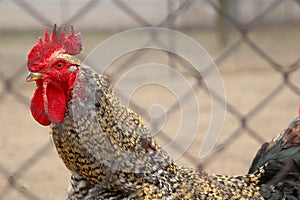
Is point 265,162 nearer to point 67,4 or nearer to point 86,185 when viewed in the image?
point 86,185

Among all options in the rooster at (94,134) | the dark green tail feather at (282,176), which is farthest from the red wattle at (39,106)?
the dark green tail feather at (282,176)

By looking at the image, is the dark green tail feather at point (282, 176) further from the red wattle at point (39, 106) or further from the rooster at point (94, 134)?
the red wattle at point (39, 106)

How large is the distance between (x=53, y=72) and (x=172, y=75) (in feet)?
17.7

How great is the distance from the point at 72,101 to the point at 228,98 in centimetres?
479

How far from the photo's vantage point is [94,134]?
6.01ft

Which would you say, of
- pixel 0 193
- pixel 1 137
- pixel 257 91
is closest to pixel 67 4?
pixel 257 91

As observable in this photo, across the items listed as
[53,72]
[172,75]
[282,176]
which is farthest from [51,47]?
[172,75]

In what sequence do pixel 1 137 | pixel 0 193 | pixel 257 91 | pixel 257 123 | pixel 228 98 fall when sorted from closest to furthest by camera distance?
pixel 0 193, pixel 1 137, pixel 257 123, pixel 228 98, pixel 257 91

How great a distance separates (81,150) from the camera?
6.09 feet

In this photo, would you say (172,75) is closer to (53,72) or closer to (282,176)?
(282,176)

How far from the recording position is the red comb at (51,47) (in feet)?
5.93

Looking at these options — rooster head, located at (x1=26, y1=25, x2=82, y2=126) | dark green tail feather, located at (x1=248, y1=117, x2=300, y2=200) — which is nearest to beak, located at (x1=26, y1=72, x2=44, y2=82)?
rooster head, located at (x1=26, y1=25, x2=82, y2=126)

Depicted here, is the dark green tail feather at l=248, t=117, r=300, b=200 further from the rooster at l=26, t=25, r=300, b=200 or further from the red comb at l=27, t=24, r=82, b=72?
the red comb at l=27, t=24, r=82, b=72

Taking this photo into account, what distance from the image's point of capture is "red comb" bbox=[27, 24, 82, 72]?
1808 millimetres
